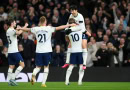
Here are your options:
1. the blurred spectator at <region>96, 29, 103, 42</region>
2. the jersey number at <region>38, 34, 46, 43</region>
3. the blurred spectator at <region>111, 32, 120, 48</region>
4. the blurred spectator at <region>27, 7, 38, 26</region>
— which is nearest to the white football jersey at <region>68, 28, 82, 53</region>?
the jersey number at <region>38, 34, 46, 43</region>

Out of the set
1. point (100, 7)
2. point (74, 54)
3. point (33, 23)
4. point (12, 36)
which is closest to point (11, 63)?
point (12, 36)

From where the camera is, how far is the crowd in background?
2339cm

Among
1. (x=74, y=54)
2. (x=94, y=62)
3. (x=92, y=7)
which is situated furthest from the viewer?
(x=92, y=7)

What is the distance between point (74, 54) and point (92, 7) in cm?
906

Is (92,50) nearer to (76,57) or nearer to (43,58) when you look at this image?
(76,57)

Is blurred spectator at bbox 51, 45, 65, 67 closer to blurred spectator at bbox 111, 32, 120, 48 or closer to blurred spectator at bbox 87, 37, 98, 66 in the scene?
blurred spectator at bbox 87, 37, 98, 66

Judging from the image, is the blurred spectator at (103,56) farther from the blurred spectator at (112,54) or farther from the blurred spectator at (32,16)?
the blurred spectator at (32,16)

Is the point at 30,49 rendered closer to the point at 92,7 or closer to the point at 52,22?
the point at 52,22

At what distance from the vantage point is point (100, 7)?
2616 cm

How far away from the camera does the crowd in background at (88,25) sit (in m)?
23.4

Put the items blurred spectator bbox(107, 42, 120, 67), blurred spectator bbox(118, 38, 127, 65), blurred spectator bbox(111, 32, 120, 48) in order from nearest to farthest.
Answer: blurred spectator bbox(107, 42, 120, 67) → blurred spectator bbox(118, 38, 127, 65) → blurred spectator bbox(111, 32, 120, 48)

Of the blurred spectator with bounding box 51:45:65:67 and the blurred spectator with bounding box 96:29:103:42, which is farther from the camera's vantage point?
the blurred spectator with bounding box 96:29:103:42

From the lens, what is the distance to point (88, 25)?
80.3 ft

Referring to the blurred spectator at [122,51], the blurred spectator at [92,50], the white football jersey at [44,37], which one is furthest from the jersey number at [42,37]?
the blurred spectator at [122,51]
